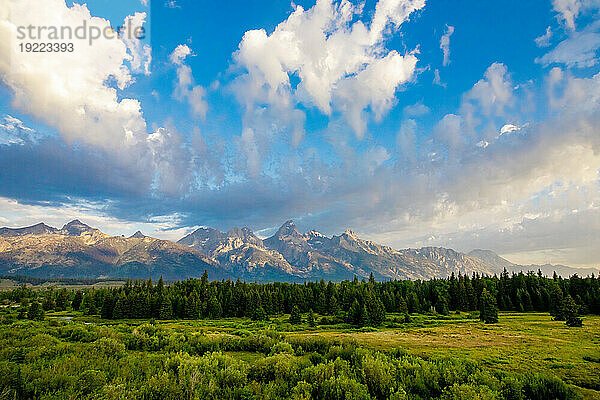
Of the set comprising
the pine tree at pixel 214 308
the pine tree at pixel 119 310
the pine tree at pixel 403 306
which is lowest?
the pine tree at pixel 403 306

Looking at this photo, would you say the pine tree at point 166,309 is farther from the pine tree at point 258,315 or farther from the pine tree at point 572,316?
the pine tree at point 572,316

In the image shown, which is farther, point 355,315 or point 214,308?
point 214,308

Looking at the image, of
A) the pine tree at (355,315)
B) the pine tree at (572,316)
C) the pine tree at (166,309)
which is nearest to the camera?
the pine tree at (572,316)

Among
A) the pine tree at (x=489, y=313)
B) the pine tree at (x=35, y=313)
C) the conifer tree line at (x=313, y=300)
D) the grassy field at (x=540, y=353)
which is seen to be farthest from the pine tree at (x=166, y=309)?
the pine tree at (x=489, y=313)

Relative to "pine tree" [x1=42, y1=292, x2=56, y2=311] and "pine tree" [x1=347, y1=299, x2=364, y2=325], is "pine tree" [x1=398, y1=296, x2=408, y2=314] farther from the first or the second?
"pine tree" [x1=42, y1=292, x2=56, y2=311]

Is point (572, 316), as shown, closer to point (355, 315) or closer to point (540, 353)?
point (540, 353)

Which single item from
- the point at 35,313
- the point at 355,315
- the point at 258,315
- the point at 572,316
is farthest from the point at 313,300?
the point at 35,313

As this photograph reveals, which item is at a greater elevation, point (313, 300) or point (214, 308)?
point (214, 308)

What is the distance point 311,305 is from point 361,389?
10303cm

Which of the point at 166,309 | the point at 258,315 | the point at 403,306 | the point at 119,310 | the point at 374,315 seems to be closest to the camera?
the point at 374,315

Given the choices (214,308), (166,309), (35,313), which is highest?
(35,313)

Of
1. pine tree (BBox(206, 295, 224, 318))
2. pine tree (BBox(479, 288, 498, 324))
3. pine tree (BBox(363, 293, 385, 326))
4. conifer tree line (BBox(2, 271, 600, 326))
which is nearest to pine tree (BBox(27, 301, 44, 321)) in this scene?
conifer tree line (BBox(2, 271, 600, 326))

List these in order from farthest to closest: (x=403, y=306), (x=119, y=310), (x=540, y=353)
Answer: (x=403, y=306)
(x=119, y=310)
(x=540, y=353)

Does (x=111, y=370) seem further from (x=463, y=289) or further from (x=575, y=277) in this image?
(x=575, y=277)
